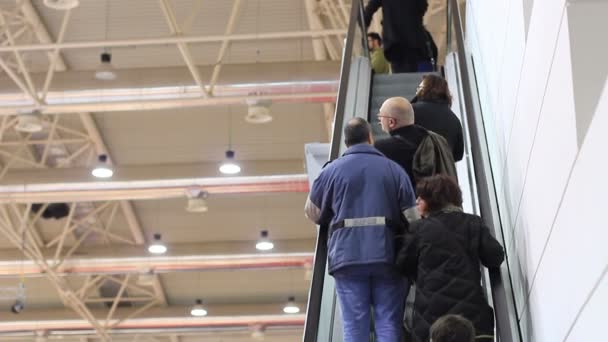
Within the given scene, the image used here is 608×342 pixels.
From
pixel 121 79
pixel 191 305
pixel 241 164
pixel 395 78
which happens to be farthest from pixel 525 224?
pixel 191 305

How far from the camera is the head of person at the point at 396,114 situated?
5797 millimetres

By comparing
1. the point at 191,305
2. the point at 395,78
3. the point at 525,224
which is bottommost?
the point at 525,224

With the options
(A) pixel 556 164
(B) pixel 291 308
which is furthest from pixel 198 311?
(A) pixel 556 164

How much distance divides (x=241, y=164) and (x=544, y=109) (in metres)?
15.8

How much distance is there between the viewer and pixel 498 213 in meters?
6.12

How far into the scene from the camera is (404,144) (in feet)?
19.0

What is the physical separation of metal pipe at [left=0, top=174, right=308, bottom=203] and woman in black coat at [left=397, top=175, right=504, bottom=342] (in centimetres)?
1382

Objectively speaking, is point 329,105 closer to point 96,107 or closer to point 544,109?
point 96,107

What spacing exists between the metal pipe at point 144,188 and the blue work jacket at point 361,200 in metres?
13.3

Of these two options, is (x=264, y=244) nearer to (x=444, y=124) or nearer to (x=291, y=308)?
(x=291, y=308)

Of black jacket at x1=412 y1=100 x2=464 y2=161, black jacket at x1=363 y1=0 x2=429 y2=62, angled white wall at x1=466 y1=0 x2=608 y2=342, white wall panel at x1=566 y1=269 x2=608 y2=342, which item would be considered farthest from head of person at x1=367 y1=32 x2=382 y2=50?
white wall panel at x1=566 y1=269 x2=608 y2=342

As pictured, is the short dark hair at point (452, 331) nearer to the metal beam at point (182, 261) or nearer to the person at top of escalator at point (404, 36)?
the person at top of escalator at point (404, 36)

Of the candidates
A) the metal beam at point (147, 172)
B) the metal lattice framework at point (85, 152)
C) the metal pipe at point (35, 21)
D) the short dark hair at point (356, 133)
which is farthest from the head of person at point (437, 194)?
the metal pipe at point (35, 21)

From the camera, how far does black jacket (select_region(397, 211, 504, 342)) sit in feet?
14.4
